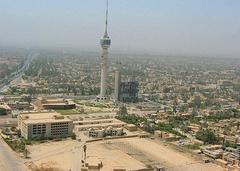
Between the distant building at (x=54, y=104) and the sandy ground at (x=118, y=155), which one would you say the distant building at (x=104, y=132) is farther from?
the distant building at (x=54, y=104)

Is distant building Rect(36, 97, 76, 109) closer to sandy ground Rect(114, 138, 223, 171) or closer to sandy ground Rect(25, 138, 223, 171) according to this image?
sandy ground Rect(25, 138, 223, 171)

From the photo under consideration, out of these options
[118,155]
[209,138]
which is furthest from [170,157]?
[209,138]

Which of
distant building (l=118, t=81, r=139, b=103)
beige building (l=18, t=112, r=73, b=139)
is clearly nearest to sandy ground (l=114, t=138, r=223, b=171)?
A: beige building (l=18, t=112, r=73, b=139)

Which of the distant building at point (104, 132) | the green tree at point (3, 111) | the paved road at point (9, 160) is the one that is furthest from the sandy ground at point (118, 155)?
the green tree at point (3, 111)

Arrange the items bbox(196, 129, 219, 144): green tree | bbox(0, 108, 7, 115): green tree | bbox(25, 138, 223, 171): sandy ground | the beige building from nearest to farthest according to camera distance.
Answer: bbox(25, 138, 223, 171): sandy ground, the beige building, bbox(196, 129, 219, 144): green tree, bbox(0, 108, 7, 115): green tree

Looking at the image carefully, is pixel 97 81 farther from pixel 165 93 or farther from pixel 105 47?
pixel 105 47

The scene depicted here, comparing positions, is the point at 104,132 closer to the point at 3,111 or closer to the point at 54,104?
the point at 54,104
